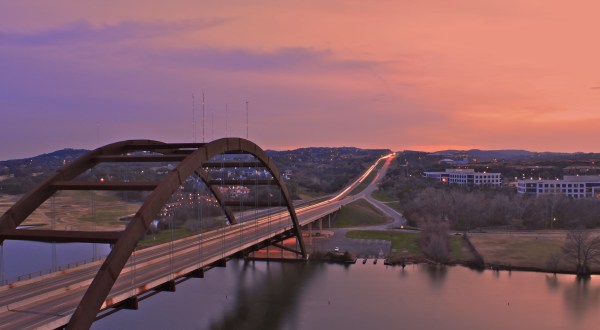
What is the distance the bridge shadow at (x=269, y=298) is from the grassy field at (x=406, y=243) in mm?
8555

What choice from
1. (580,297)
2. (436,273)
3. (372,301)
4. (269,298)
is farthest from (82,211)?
(580,297)

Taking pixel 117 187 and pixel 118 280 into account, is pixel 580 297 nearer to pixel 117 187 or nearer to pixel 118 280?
pixel 118 280

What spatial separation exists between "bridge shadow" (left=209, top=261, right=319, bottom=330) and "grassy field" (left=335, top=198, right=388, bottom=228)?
66.2 ft

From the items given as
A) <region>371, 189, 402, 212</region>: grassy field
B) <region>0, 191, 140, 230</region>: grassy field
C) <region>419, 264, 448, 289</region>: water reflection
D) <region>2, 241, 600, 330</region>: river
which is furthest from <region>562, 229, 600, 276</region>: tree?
<region>0, 191, 140, 230</region>: grassy field

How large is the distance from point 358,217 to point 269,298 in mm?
32474

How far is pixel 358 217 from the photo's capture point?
208ft

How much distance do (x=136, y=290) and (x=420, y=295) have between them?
18.7 metres

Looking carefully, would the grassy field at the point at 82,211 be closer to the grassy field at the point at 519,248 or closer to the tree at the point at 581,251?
the grassy field at the point at 519,248

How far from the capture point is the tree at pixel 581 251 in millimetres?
38312

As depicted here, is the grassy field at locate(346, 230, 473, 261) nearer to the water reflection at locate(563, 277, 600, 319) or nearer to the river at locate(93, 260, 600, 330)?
the river at locate(93, 260, 600, 330)

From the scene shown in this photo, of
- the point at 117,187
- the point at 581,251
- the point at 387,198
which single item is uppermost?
the point at 117,187

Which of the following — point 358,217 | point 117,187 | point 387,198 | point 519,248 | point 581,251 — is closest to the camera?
point 117,187

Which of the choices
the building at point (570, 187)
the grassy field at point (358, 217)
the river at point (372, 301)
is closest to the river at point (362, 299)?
the river at point (372, 301)

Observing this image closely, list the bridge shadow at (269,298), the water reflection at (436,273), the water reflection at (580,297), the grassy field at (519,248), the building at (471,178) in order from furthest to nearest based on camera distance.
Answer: the building at (471,178) → the grassy field at (519,248) → the water reflection at (436,273) → the water reflection at (580,297) → the bridge shadow at (269,298)
